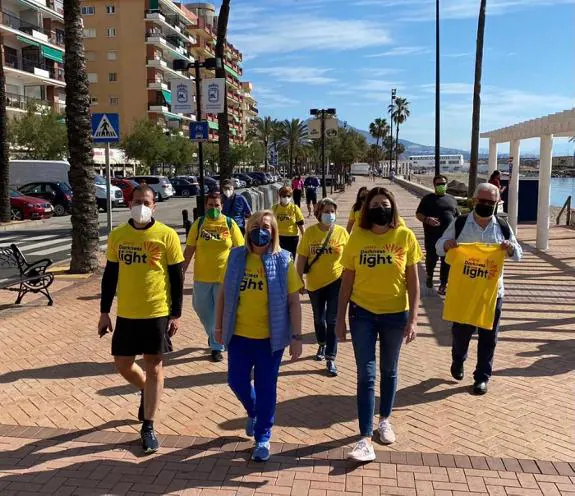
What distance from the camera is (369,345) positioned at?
407cm

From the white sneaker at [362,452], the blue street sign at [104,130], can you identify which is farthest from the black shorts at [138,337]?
the blue street sign at [104,130]

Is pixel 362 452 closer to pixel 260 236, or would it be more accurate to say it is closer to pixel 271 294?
pixel 271 294

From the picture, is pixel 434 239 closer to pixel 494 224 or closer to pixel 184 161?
pixel 494 224

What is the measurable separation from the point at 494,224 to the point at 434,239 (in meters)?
3.73

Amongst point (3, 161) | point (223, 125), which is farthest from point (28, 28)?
point (223, 125)

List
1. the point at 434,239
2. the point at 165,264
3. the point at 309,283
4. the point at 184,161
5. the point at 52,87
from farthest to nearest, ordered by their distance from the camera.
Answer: the point at 184,161, the point at 52,87, the point at 434,239, the point at 309,283, the point at 165,264

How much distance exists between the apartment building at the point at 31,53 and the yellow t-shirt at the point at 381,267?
42109 millimetres

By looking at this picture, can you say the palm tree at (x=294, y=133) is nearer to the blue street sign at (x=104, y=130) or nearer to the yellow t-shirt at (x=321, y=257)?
the blue street sign at (x=104, y=130)

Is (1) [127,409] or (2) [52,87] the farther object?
(2) [52,87]

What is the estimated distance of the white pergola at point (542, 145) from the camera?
12.1m

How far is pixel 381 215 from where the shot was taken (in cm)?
401

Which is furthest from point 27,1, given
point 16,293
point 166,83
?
point 16,293

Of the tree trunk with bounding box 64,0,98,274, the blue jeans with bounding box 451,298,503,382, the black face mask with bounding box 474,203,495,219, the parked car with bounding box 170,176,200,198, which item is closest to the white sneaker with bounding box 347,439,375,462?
the blue jeans with bounding box 451,298,503,382

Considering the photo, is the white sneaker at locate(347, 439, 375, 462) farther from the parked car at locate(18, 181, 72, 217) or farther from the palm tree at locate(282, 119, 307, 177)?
the palm tree at locate(282, 119, 307, 177)
